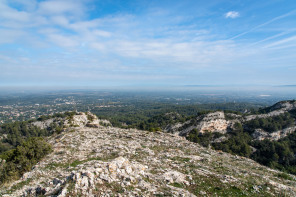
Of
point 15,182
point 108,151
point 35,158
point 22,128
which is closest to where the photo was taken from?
point 15,182

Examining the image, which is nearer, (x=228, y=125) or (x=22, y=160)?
(x=22, y=160)

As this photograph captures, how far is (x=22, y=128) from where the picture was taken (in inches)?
2867

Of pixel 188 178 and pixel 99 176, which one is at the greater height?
pixel 99 176

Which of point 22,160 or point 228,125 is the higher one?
point 22,160

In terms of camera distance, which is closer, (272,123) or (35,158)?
(35,158)

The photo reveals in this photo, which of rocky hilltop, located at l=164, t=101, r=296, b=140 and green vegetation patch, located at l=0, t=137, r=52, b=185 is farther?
rocky hilltop, located at l=164, t=101, r=296, b=140

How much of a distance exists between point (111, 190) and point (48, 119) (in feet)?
305

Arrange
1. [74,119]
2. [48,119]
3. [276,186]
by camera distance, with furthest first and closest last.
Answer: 1. [48,119]
2. [74,119]
3. [276,186]

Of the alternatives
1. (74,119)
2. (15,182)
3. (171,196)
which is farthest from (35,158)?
(74,119)

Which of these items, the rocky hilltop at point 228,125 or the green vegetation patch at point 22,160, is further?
the rocky hilltop at point 228,125

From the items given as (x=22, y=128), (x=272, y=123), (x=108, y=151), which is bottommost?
(x=22, y=128)

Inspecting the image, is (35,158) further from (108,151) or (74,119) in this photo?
(74,119)

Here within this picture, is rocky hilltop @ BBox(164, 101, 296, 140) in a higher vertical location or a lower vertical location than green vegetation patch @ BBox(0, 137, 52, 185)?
lower

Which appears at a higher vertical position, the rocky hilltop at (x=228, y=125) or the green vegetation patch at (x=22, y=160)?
the green vegetation patch at (x=22, y=160)
